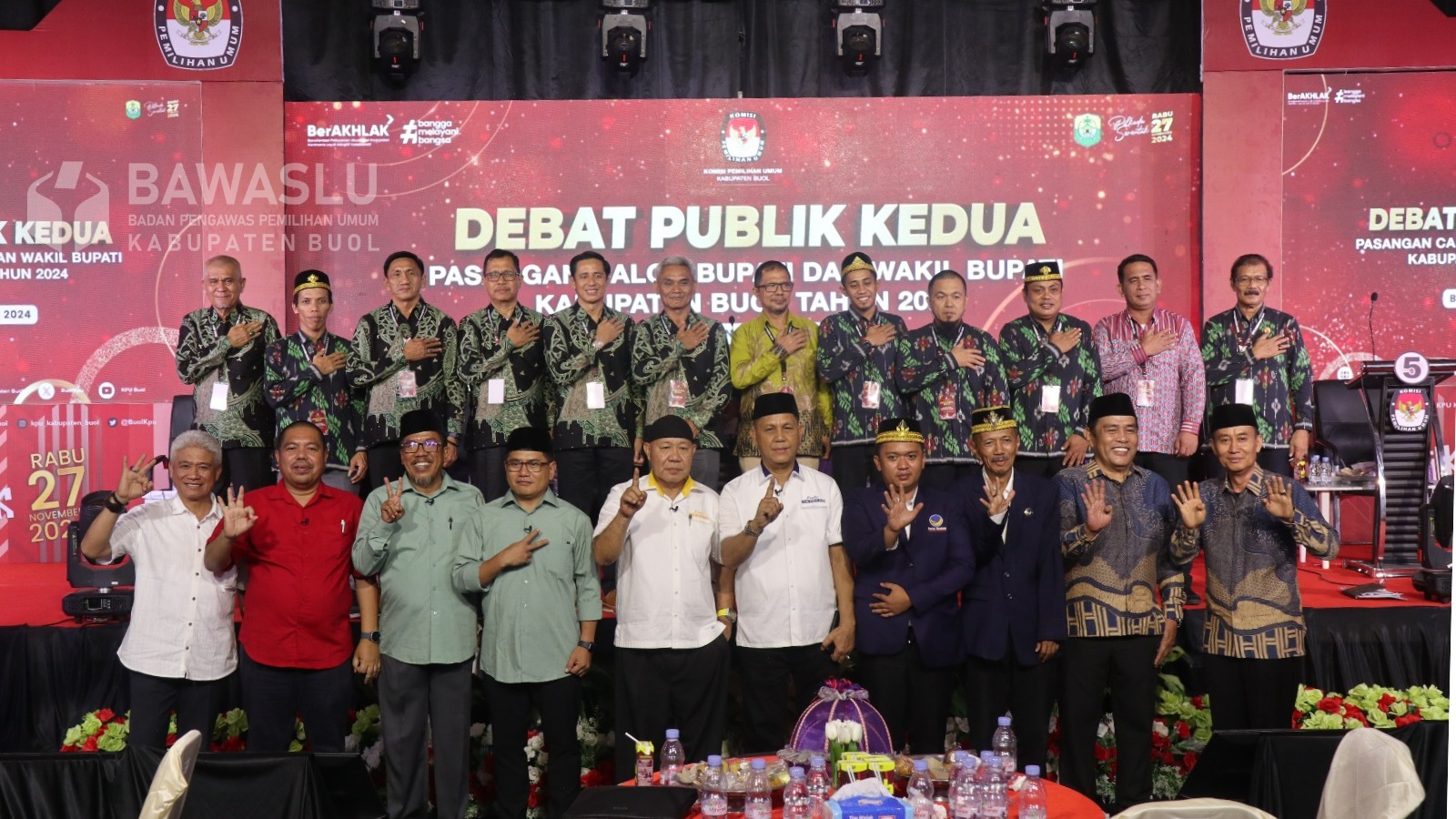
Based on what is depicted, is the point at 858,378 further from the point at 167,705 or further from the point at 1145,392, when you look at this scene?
→ the point at 167,705

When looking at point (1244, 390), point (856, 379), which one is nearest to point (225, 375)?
point (856, 379)

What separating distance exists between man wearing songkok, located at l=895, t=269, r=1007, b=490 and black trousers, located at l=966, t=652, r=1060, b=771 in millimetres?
1284

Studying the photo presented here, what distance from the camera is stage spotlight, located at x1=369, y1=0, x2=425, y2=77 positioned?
24.9ft

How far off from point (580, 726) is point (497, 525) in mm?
1096

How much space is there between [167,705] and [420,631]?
899mm

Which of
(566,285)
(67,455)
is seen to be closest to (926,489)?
(566,285)

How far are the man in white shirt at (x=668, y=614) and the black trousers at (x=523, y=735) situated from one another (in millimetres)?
184

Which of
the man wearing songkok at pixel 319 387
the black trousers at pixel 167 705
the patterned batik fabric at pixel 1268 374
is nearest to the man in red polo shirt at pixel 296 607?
the black trousers at pixel 167 705

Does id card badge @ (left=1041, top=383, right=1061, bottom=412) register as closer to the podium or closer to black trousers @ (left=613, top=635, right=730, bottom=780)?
the podium

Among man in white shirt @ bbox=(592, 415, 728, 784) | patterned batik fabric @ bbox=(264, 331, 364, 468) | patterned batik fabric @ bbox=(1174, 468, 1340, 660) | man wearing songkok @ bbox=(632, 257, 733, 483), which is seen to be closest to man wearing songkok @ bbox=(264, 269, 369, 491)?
patterned batik fabric @ bbox=(264, 331, 364, 468)

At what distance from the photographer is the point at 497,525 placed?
4.70 meters

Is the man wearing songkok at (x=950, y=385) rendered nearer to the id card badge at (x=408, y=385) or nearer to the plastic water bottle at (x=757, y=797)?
the id card badge at (x=408, y=385)

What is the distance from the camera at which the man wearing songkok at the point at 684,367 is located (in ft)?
19.1

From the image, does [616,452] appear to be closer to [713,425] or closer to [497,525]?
[713,425]
